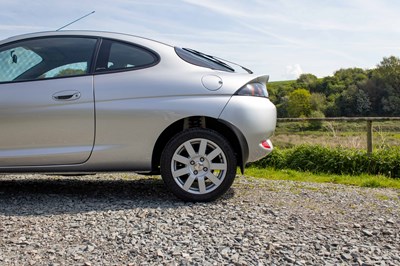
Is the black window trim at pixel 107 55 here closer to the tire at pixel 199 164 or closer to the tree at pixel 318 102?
the tire at pixel 199 164

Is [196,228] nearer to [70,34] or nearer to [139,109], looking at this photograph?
[139,109]

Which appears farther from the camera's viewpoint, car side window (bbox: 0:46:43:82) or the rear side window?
the rear side window

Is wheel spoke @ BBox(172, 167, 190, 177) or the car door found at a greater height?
the car door

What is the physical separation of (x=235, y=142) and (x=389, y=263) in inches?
81.5

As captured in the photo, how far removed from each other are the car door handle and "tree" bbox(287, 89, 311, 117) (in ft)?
92.6

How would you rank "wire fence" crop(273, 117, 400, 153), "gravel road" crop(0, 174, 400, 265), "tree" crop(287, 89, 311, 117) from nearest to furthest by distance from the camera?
"gravel road" crop(0, 174, 400, 265) → "wire fence" crop(273, 117, 400, 153) → "tree" crop(287, 89, 311, 117)

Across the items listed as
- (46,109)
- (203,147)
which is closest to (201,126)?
(203,147)

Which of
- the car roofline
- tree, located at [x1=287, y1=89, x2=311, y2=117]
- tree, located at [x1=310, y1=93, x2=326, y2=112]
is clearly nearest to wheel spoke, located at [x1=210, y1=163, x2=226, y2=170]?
the car roofline

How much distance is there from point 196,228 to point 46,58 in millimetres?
2483

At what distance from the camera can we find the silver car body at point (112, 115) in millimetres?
4609

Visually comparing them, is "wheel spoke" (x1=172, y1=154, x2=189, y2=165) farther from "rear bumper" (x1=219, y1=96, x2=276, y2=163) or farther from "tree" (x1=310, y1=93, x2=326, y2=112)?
"tree" (x1=310, y1=93, x2=326, y2=112)

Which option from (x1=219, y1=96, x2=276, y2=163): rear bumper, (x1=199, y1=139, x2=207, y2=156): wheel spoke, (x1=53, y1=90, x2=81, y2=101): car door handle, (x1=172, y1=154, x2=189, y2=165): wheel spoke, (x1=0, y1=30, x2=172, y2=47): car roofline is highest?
(x1=0, y1=30, x2=172, y2=47): car roofline

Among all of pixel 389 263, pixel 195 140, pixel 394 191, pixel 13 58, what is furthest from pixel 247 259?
pixel 394 191

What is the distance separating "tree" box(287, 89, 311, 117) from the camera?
32656mm
